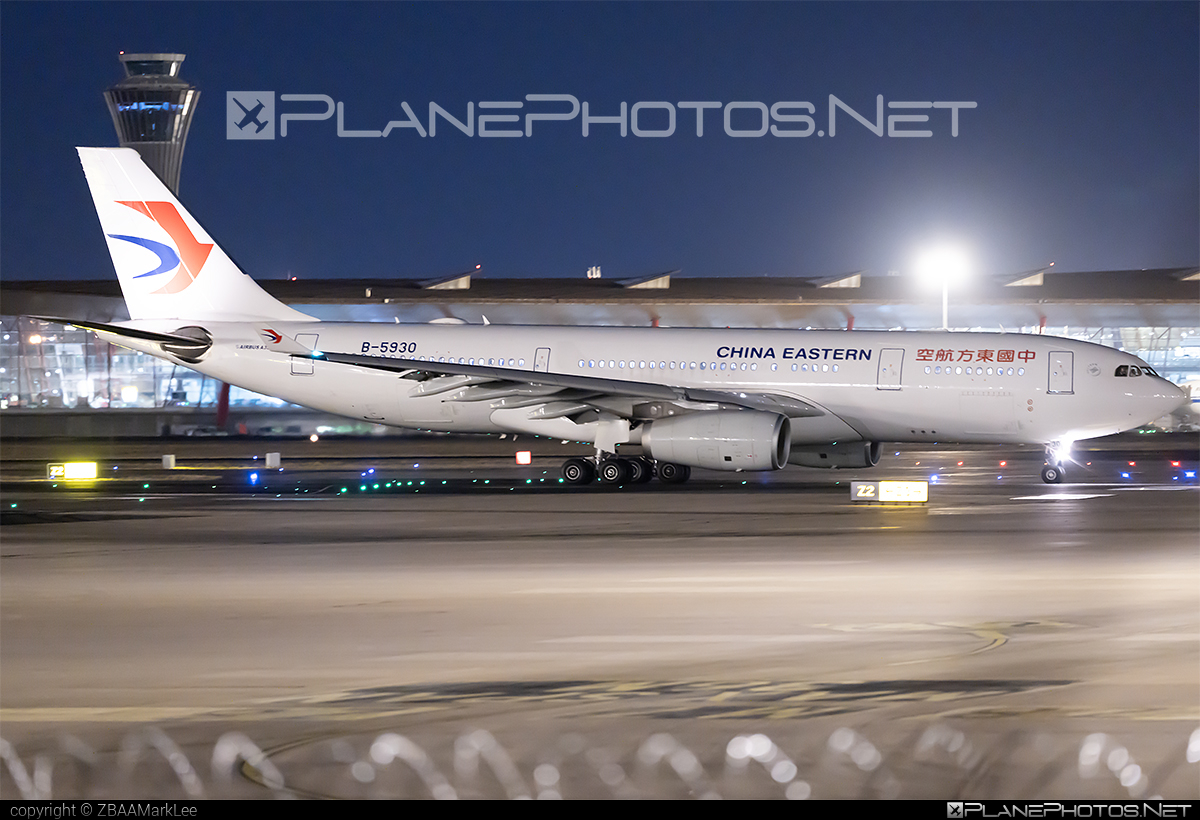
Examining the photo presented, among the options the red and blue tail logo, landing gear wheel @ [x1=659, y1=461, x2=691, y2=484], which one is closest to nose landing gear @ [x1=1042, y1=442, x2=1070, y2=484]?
landing gear wheel @ [x1=659, y1=461, x2=691, y2=484]

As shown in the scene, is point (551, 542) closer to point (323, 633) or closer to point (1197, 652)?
point (323, 633)

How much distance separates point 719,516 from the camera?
19.5m

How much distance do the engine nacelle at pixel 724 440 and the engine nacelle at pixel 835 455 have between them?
115 inches

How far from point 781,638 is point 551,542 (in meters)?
6.58

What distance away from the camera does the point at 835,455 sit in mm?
26719

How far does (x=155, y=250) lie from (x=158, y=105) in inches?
5152

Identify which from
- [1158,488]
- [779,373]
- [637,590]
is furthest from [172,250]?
[1158,488]

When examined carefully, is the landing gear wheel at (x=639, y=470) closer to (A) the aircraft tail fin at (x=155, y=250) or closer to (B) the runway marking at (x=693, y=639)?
(A) the aircraft tail fin at (x=155, y=250)

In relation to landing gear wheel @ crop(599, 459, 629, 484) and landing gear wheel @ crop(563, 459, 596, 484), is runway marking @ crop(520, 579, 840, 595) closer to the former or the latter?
landing gear wheel @ crop(599, 459, 629, 484)

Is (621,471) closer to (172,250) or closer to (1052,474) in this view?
(1052,474)

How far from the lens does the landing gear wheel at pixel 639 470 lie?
2588 cm

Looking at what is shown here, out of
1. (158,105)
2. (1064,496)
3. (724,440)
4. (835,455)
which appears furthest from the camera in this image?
(158,105)

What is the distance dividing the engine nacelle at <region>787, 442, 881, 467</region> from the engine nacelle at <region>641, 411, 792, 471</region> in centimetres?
292

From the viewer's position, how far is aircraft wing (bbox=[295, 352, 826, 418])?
80.0 feet
